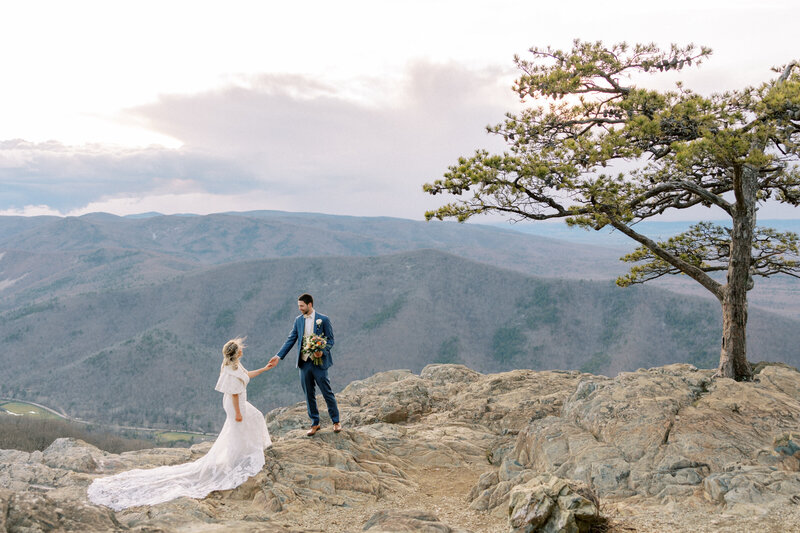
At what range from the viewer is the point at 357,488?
1004cm

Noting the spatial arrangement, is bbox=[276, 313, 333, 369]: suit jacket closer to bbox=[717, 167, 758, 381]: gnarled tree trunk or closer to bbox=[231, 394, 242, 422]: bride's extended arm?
bbox=[231, 394, 242, 422]: bride's extended arm

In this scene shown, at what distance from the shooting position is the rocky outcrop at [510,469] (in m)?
7.52

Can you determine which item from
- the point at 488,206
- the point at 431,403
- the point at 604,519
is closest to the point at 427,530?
the point at 604,519

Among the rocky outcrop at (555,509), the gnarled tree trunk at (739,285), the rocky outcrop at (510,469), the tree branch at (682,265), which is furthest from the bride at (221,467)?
the gnarled tree trunk at (739,285)

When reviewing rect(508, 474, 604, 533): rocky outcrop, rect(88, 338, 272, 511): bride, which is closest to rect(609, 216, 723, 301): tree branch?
rect(508, 474, 604, 533): rocky outcrop

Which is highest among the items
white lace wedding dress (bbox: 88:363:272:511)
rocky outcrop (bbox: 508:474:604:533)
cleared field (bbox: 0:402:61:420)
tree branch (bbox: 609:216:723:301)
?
tree branch (bbox: 609:216:723:301)

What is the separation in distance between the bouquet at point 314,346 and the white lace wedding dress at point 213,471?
157 centimetres

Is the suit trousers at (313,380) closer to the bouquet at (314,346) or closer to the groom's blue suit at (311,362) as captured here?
the groom's blue suit at (311,362)

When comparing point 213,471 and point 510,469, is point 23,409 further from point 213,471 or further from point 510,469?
point 510,469

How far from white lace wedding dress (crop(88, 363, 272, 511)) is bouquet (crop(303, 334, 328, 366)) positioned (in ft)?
5.13

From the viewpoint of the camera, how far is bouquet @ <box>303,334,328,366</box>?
11.1 m

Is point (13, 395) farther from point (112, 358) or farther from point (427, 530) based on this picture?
point (427, 530)

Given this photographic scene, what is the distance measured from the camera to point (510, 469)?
35.5ft

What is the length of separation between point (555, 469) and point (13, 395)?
241 metres
